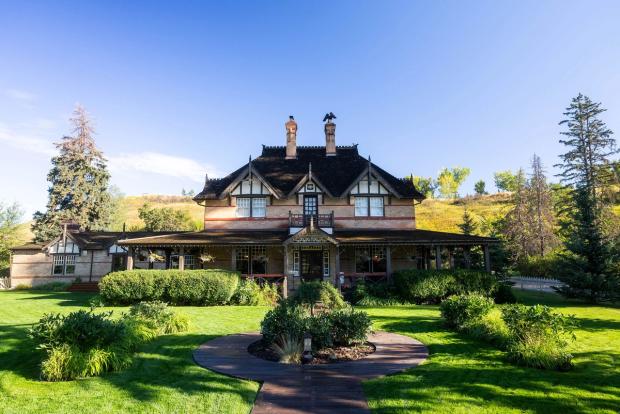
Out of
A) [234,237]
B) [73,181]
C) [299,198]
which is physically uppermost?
[73,181]

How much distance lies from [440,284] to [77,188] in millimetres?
42269

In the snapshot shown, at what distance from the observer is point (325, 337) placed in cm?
942

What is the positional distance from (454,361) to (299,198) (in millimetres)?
18165

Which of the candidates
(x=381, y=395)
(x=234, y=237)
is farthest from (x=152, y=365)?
(x=234, y=237)

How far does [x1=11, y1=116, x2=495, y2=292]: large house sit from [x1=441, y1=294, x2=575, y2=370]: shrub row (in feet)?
33.8

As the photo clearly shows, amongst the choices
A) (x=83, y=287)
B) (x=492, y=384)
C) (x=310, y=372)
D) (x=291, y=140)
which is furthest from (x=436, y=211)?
(x=310, y=372)

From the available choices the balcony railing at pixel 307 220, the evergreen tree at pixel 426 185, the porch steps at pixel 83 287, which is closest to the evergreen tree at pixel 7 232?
the porch steps at pixel 83 287

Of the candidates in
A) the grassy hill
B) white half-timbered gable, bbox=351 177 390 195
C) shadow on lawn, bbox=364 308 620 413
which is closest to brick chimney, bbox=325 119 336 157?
white half-timbered gable, bbox=351 177 390 195

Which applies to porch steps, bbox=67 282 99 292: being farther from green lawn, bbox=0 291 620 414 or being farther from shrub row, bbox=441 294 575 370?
shrub row, bbox=441 294 575 370

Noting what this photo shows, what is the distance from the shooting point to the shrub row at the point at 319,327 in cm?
941

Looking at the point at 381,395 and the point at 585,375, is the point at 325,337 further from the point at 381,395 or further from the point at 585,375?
the point at 585,375

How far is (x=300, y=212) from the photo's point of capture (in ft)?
83.9

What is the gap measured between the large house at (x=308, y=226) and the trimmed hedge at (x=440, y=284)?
1.91 meters

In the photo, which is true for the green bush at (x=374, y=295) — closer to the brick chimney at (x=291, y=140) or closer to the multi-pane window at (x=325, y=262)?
the multi-pane window at (x=325, y=262)
